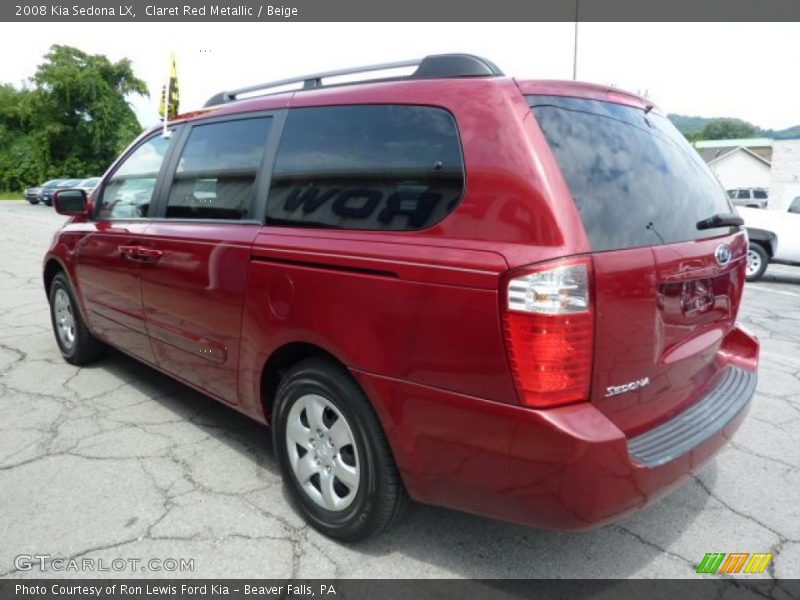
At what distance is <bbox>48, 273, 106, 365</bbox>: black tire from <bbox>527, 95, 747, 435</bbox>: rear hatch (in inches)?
150

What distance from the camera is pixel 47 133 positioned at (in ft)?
144

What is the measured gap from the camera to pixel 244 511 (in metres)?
2.64

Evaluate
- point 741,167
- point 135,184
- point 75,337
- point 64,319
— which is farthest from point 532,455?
point 741,167

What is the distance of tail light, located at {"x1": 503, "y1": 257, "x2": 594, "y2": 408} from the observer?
1.75 m

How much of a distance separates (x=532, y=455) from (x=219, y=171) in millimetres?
2087

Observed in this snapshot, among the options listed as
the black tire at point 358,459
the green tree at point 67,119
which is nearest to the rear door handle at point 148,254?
the black tire at point 358,459

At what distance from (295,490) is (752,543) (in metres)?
1.94

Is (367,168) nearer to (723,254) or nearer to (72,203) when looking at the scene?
(723,254)

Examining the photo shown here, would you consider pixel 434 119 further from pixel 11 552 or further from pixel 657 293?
pixel 11 552

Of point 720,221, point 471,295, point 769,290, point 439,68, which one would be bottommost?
point 769,290

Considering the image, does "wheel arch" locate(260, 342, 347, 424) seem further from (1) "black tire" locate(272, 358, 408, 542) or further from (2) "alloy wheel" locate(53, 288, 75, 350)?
(2) "alloy wheel" locate(53, 288, 75, 350)

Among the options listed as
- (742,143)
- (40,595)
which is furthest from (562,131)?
(742,143)

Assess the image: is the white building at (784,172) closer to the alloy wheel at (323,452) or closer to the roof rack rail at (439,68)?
the roof rack rail at (439,68)

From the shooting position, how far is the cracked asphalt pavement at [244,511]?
7.58ft
